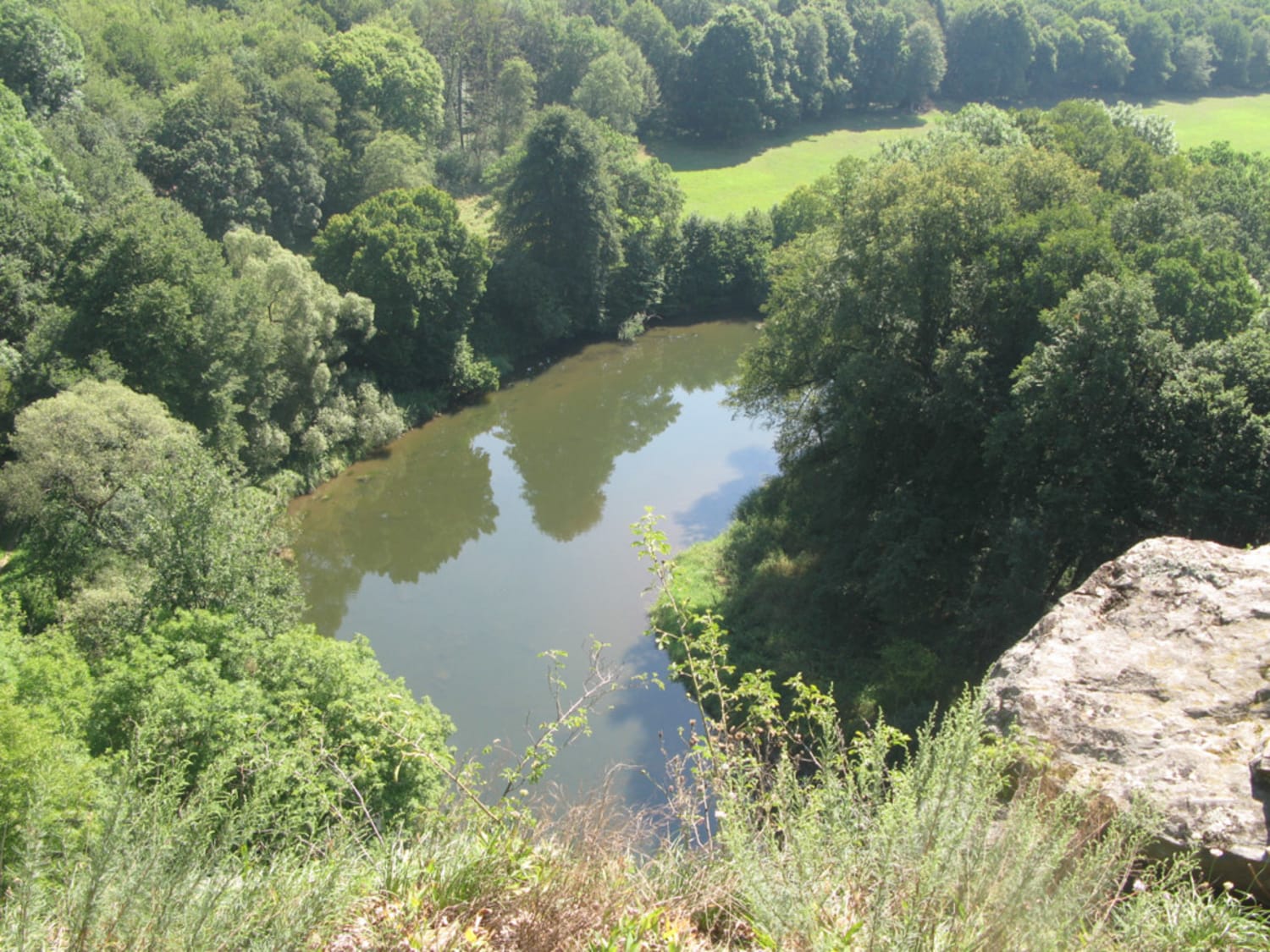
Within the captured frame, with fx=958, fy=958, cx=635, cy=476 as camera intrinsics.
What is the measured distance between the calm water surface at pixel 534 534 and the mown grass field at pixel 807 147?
15.5 meters

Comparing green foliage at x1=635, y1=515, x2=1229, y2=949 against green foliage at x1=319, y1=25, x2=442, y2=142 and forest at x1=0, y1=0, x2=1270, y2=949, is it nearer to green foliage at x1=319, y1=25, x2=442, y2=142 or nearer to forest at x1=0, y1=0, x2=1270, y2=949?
forest at x1=0, y1=0, x2=1270, y2=949

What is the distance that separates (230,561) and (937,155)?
17.7m

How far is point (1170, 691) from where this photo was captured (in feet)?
27.3

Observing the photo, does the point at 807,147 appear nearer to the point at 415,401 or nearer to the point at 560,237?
the point at 560,237

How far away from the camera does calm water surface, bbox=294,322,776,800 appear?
19031 millimetres

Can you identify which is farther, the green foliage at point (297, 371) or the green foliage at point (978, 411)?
the green foliage at point (297, 371)

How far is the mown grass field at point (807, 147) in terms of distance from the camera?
164ft

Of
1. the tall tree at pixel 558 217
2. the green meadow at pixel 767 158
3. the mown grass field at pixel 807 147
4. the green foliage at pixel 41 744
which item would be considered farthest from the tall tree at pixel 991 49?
the green foliage at pixel 41 744

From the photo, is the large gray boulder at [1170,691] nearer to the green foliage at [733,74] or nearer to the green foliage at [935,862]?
the green foliage at [935,862]

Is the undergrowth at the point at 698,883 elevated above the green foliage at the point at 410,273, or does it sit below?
above

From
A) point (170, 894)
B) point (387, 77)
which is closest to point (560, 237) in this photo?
point (387, 77)

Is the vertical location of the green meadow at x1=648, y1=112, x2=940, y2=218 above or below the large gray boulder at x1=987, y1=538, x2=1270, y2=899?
below

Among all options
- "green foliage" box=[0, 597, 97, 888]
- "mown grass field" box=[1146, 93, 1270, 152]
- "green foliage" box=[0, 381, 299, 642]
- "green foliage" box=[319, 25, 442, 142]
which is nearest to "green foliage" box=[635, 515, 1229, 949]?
"green foliage" box=[0, 597, 97, 888]

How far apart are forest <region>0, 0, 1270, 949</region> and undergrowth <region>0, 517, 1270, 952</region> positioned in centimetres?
6
